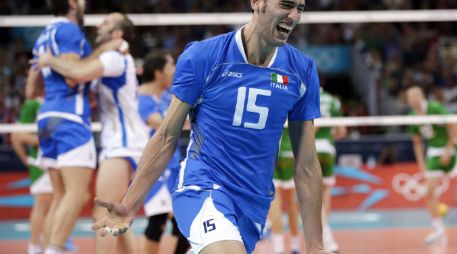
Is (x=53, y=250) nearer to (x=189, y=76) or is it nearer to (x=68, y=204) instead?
(x=68, y=204)

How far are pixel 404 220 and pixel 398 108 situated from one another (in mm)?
4335

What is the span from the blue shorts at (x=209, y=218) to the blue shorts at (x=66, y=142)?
2715 millimetres

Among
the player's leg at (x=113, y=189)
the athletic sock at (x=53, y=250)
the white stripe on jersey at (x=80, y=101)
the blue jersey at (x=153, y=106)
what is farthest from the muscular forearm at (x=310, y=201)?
the white stripe on jersey at (x=80, y=101)

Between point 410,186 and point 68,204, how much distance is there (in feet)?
32.4

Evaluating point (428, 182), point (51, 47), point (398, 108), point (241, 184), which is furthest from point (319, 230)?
point (398, 108)

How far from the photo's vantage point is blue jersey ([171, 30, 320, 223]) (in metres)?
4.39

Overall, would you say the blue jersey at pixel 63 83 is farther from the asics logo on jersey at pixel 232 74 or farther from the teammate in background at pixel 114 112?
the asics logo on jersey at pixel 232 74

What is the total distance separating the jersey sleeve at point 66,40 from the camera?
700 cm

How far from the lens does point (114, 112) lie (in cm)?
700

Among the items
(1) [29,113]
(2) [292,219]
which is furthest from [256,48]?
(1) [29,113]

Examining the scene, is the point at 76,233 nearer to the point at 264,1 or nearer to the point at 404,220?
the point at 404,220

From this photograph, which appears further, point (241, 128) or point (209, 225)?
point (241, 128)

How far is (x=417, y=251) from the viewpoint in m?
10.7

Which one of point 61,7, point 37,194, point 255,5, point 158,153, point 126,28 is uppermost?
point 255,5
